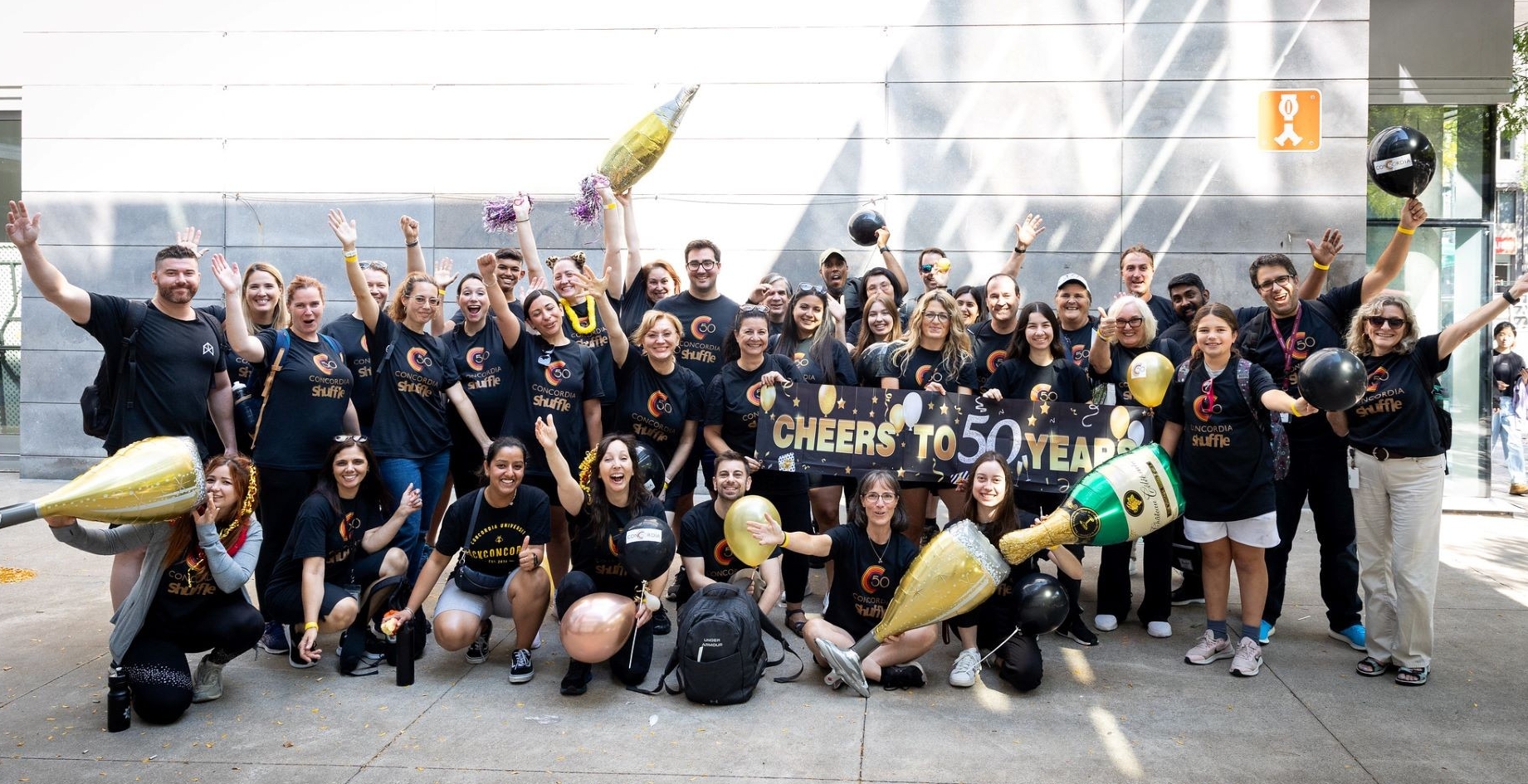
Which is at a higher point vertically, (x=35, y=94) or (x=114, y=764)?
(x=35, y=94)

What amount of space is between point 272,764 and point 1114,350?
485 cm

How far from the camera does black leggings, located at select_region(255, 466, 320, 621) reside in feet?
17.8

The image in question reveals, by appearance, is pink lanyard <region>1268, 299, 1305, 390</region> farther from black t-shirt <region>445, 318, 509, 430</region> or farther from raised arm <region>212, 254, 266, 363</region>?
raised arm <region>212, 254, 266, 363</region>

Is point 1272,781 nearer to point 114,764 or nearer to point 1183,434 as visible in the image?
point 1183,434

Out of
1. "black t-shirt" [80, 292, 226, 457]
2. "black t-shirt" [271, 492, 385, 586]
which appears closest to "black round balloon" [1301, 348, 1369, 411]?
"black t-shirt" [271, 492, 385, 586]

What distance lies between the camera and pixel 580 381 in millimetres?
5957

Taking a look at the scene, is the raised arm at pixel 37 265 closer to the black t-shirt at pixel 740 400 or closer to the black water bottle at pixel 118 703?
the black water bottle at pixel 118 703

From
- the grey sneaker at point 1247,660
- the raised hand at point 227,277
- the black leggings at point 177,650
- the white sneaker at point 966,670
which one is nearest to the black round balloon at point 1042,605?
the white sneaker at point 966,670

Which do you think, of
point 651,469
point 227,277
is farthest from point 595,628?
point 227,277

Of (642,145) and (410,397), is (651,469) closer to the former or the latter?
(410,397)

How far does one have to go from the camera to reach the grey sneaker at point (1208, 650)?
209 inches

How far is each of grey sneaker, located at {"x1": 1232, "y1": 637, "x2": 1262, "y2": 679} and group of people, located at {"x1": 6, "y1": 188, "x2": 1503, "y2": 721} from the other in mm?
18

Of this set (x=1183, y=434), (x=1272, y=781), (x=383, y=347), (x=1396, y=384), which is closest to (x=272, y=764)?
(x=383, y=347)

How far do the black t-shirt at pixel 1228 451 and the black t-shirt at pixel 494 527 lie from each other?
338 cm
